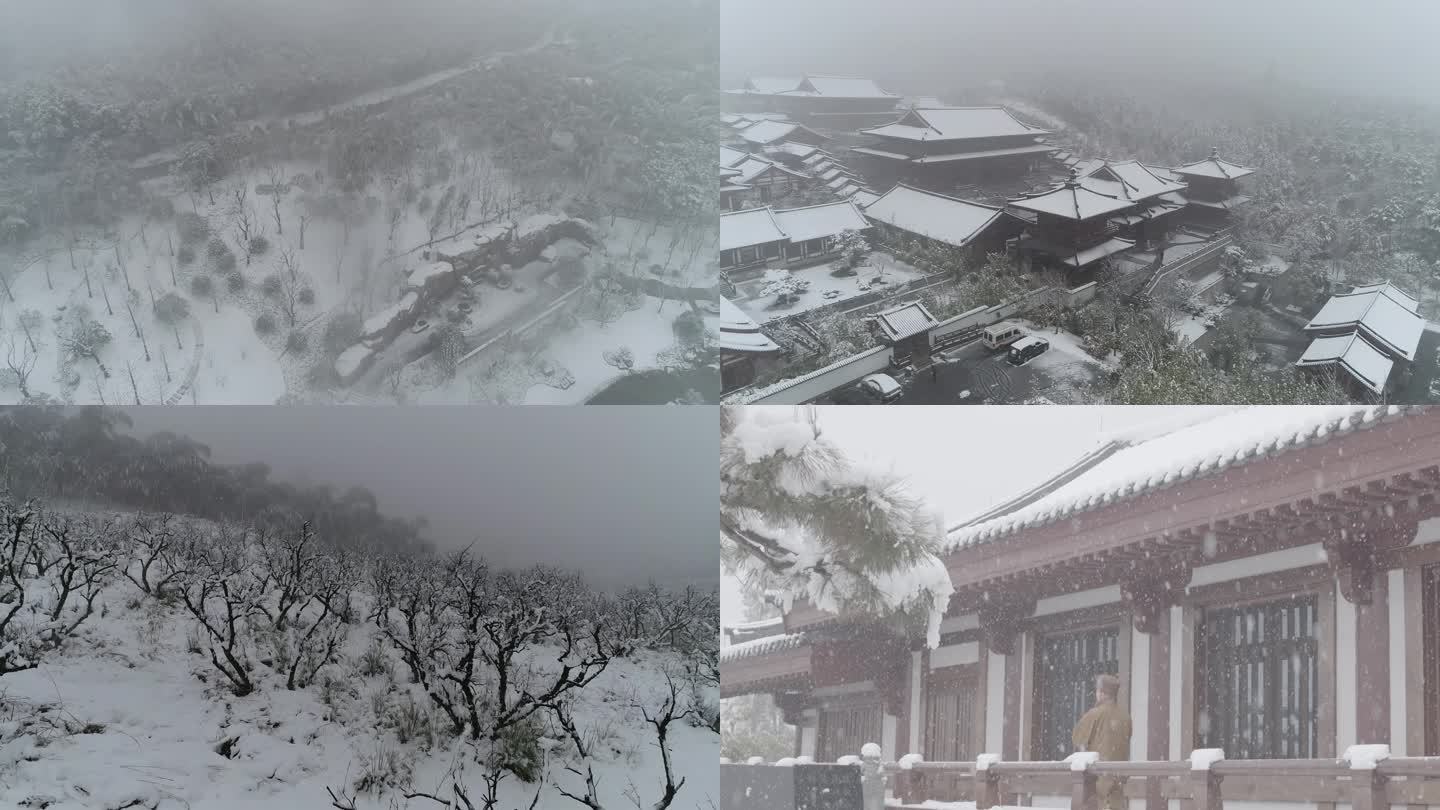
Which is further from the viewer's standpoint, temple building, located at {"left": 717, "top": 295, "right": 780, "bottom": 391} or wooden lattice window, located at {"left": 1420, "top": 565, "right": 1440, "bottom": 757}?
temple building, located at {"left": 717, "top": 295, "right": 780, "bottom": 391}

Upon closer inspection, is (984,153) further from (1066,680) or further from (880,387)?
(1066,680)

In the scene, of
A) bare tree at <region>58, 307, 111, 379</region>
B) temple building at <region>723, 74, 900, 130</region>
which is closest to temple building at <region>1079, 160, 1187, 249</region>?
temple building at <region>723, 74, 900, 130</region>

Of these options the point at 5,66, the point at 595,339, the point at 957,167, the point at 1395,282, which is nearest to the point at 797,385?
the point at 595,339

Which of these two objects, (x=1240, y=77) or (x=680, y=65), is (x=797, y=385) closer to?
(x=680, y=65)

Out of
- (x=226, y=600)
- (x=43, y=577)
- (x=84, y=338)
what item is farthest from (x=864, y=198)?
(x=43, y=577)

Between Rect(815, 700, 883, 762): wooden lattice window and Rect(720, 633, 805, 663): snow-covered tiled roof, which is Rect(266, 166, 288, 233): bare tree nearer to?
Rect(720, 633, 805, 663): snow-covered tiled roof

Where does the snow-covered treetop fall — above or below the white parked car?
below

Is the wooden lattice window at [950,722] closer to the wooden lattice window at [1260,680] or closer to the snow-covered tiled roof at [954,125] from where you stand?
the wooden lattice window at [1260,680]

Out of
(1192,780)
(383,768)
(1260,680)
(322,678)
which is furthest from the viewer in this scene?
(322,678)
